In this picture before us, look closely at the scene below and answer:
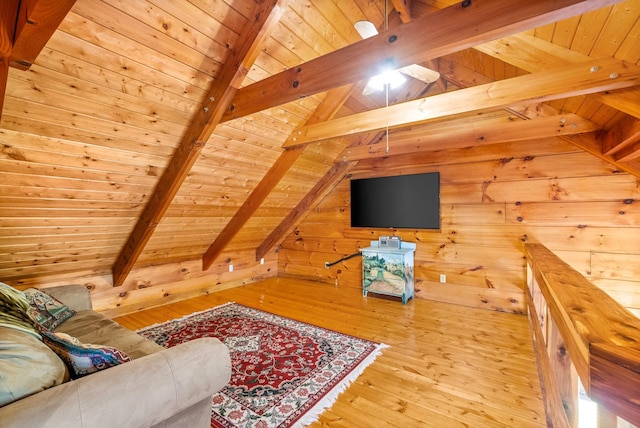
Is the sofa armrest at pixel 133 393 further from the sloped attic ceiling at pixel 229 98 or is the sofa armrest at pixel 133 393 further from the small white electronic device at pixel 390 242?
the small white electronic device at pixel 390 242

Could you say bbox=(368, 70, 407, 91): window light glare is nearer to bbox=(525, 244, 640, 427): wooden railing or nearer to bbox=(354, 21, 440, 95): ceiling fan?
bbox=(354, 21, 440, 95): ceiling fan

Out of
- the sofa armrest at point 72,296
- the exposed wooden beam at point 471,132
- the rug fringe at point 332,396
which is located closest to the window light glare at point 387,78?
the exposed wooden beam at point 471,132

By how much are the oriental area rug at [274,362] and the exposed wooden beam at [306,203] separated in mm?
1763

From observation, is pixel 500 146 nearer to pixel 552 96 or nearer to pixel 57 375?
pixel 552 96

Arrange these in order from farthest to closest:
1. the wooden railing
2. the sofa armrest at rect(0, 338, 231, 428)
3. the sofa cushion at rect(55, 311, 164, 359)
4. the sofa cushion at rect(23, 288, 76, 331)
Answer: the sofa cushion at rect(23, 288, 76, 331) < the sofa cushion at rect(55, 311, 164, 359) < the sofa armrest at rect(0, 338, 231, 428) < the wooden railing

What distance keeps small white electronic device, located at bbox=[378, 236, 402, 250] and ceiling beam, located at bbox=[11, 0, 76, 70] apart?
4002 mm

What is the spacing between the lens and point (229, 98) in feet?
7.80

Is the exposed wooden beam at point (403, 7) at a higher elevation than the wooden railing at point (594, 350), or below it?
higher

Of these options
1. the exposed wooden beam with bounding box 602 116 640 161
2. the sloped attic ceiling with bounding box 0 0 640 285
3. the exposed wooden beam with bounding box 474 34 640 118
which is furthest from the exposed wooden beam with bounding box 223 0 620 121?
the exposed wooden beam with bounding box 602 116 640 161

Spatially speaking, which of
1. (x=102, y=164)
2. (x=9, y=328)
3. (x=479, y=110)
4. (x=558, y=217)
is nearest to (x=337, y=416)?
(x=9, y=328)

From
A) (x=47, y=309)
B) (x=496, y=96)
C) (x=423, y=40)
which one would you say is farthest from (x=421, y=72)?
(x=47, y=309)

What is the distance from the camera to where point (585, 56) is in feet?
6.11

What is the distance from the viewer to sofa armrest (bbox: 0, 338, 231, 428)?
876 mm

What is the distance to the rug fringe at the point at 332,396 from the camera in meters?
1.84
